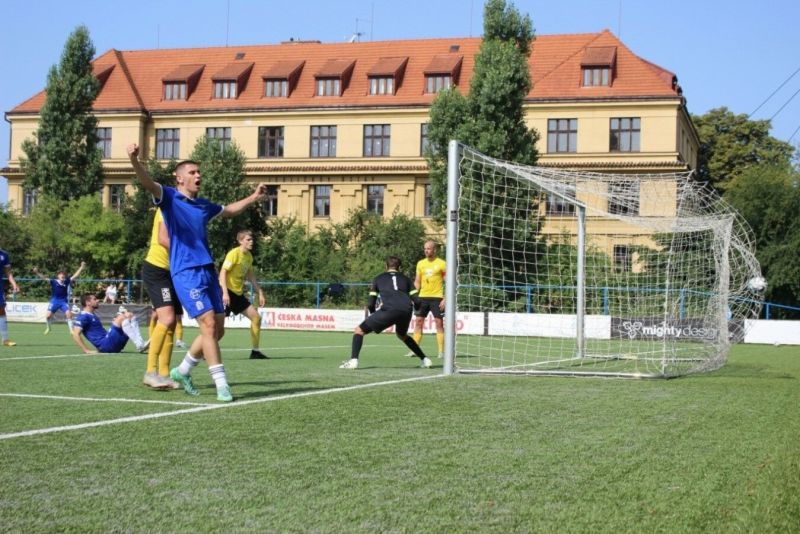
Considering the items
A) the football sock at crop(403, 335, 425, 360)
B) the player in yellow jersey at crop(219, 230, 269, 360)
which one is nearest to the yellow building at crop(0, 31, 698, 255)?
the player in yellow jersey at crop(219, 230, 269, 360)

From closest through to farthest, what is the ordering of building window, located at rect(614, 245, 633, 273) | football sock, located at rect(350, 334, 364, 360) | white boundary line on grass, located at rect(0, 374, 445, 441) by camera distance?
white boundary line on grass, located at rect(0, 374, 445, 441)
football sock, located at rect(350, 334, 364, 360)
building window, located at rect(614, 245, 633, 273)

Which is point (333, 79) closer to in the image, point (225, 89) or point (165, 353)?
point (225, 89)

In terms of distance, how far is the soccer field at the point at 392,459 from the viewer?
164 inches

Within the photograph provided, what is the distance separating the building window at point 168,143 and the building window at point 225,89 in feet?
11.7

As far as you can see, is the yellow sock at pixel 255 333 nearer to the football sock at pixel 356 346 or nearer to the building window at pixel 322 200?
the football sock at pixel 356 346

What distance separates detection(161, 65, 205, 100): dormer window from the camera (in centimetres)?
6294

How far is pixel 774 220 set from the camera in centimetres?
4603

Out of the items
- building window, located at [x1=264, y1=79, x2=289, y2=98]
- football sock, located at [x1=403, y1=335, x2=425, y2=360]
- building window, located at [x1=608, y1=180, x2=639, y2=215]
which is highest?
building window, located at [x1=264, y1=79, x2=289, y2=98]

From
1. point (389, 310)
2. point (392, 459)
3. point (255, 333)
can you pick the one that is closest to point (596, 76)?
point (255, 333)

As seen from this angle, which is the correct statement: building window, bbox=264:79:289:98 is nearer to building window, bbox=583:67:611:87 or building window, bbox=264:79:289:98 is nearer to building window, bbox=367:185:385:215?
building window, bbox=367:185:385:215

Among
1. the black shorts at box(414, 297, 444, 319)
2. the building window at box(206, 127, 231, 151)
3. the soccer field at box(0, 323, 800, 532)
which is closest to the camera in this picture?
the soccer field at box(0, 323, 800, 532)

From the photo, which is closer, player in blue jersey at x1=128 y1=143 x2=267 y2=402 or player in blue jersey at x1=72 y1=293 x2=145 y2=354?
player in blue jersey at x1=128 y1=143 x2=267 y2=402

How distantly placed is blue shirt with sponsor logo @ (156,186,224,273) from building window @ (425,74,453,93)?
51682mm

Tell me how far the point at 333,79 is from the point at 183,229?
53.7 metres
